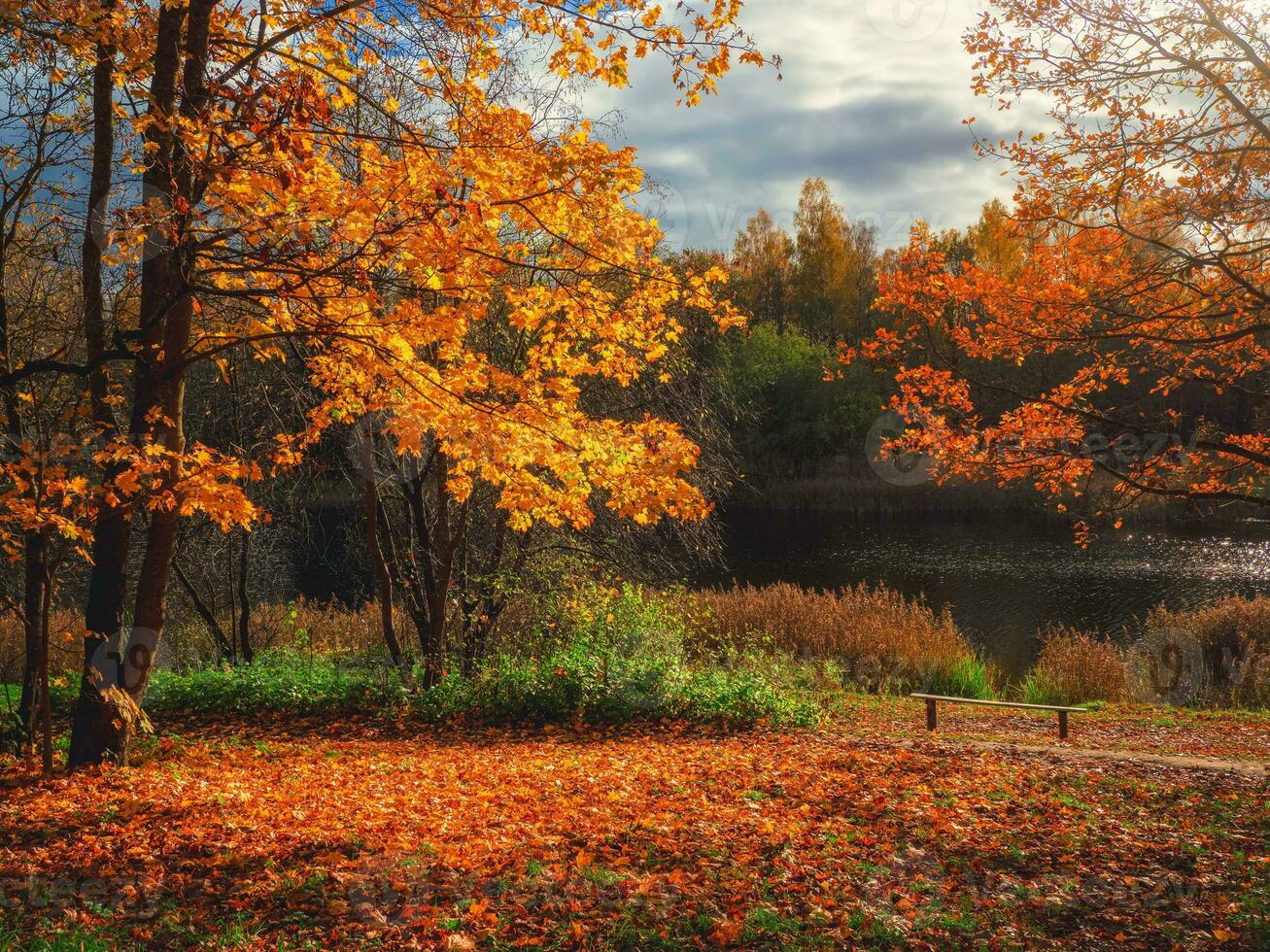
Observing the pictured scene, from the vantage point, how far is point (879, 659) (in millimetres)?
13328

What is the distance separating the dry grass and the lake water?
2.05 m

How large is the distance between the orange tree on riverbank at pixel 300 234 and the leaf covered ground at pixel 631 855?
153 cm

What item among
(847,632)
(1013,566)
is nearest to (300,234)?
(847,632)

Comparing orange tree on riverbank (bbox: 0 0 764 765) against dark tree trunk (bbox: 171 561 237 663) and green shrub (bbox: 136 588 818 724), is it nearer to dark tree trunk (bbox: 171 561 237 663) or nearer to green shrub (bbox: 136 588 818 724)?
green shrub (bbox: 136 588 818 724)

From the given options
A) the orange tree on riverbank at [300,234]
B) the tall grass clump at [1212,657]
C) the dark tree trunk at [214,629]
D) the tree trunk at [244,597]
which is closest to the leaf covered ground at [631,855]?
the orange tree on riverbank at [300,234]

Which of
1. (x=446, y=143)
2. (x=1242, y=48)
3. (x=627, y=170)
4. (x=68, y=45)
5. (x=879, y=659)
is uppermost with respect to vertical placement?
(x=1242, y=48)

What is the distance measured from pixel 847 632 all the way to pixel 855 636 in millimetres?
127

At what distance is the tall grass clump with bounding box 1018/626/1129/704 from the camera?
12375 millimetres

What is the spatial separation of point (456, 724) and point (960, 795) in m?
4.96

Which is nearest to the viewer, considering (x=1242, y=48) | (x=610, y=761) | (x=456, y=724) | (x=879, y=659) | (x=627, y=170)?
(x=627, y=170)

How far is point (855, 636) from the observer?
536 inches

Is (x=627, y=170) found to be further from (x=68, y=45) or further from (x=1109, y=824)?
(x=1109, y=824)

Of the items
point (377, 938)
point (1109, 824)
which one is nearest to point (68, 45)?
→ point (377, 938)

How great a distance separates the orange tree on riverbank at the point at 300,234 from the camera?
4781mm
